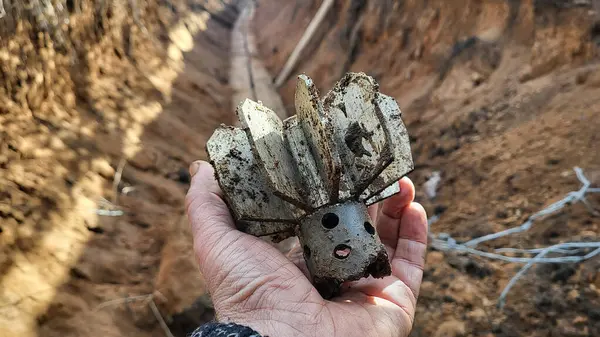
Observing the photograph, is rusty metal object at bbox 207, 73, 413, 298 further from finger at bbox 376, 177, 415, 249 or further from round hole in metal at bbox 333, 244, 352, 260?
finger at bbox 376, 177, 415, 249

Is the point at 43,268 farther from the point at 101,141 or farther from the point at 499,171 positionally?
the point at 499,171

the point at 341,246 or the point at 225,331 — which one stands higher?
the point at 341,246

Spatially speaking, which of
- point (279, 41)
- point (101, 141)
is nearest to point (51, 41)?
point (101, 141)

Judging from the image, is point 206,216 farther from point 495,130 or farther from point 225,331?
point 495,130

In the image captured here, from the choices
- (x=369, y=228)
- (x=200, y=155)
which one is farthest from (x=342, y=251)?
(x=200, y=155)

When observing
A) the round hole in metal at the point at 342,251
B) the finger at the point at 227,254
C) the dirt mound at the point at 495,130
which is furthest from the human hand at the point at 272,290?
the dirt mound at the point at 495,130

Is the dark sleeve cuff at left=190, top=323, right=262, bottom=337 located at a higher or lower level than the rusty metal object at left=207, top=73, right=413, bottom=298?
lower

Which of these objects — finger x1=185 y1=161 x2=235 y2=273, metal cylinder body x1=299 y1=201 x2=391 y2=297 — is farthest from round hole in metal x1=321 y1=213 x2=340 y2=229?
finger x1=185 y1=161 x2=235 y2=273
